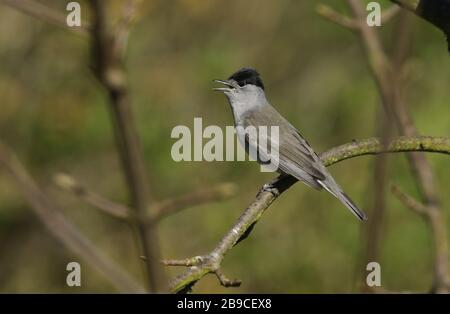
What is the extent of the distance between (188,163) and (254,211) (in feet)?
16.3

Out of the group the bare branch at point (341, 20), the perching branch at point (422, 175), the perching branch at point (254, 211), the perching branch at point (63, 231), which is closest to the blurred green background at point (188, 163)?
the perching branch at point (254, 211)

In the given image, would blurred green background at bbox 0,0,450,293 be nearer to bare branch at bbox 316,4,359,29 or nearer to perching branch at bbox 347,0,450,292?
bare branch at bbox 316,4,359,29

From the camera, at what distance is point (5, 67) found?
25.8 ft

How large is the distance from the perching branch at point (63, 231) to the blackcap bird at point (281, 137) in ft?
11.3

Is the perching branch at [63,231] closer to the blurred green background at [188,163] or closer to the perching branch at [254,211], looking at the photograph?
the perching branch at [254,211]

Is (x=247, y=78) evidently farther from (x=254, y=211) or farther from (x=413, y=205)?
(x=413, y=205)

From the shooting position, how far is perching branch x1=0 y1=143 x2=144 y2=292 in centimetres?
116

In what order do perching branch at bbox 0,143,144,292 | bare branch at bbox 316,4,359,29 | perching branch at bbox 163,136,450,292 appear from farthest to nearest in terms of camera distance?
bare branch at bbox 316,4,359,29, perching branch at bbox 163,136,450,292, perching branch at bbox 0,143,144,292

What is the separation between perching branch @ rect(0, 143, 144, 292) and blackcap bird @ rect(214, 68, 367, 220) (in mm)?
3458

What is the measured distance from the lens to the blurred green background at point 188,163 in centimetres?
768

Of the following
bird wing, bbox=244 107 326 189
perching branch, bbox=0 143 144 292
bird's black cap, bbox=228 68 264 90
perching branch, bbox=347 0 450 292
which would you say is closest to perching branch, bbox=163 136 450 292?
perching branch, bbox=347 0 450 292

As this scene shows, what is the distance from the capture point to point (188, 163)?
27.0 ft
